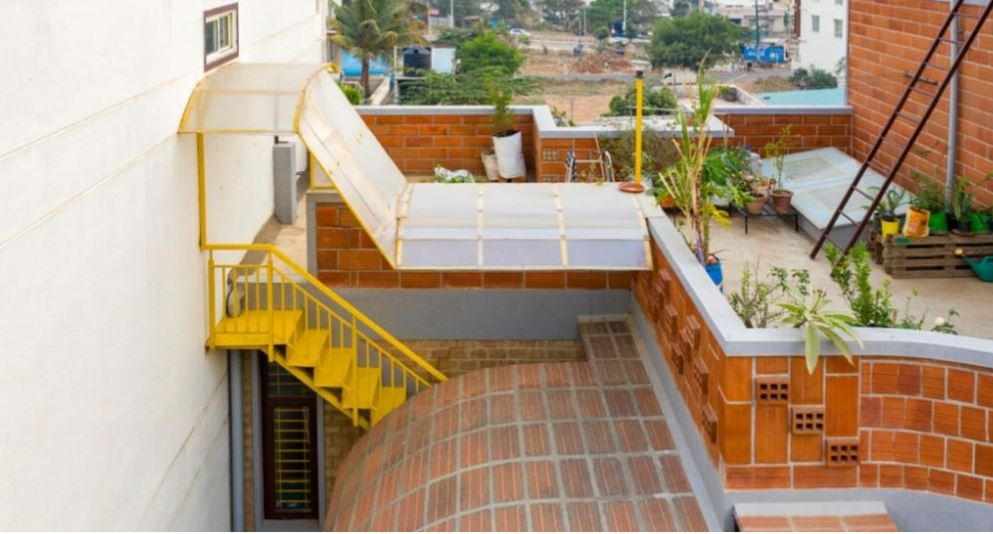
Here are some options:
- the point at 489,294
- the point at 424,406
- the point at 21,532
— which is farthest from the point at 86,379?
the point at 489,294

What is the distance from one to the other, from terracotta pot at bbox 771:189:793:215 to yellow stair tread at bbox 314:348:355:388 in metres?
4.48

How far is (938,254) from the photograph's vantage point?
10.5 m

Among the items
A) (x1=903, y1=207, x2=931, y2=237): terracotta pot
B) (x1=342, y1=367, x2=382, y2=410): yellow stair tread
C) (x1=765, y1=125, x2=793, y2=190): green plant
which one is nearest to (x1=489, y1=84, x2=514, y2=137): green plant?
(x1=765, y1=125, x2=793, y2=190): green plant

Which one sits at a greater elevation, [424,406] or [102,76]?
[102,76]

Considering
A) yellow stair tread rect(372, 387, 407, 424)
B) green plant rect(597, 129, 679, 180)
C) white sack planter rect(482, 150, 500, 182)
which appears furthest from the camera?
white sack planter rect(482, 150, 500, 182)

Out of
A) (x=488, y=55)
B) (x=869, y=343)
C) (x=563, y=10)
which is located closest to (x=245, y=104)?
(x=869, y=343)

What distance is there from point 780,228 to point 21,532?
8.10 metres

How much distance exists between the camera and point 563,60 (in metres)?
71.0

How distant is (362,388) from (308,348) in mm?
625

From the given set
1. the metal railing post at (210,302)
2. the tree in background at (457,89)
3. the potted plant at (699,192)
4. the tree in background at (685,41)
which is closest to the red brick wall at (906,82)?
the potted plant at (699,192)

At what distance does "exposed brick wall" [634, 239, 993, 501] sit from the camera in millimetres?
7176

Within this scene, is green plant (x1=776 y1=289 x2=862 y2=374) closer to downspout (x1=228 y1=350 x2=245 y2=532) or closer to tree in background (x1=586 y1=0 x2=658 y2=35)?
downspout (x1=228 y1=350 x2=245 y2=532)

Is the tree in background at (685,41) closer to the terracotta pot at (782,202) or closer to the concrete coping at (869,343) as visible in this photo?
the terracotta pot at (782,202)

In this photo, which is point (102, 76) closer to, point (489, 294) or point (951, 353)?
point (489, 294)
